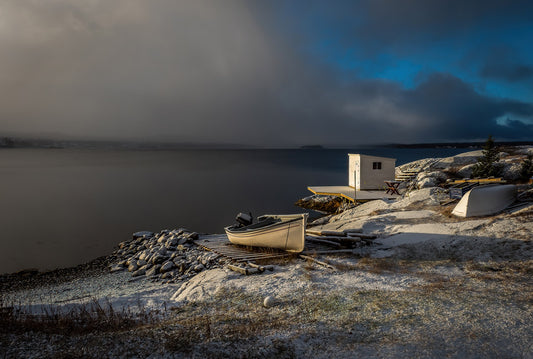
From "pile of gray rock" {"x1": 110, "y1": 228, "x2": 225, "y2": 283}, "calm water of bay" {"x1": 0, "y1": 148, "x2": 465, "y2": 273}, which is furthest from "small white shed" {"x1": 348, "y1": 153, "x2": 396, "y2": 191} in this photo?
"pile of gray rock" {"x1": 110, "y1": 228, "x2": 225, "y2": 283}

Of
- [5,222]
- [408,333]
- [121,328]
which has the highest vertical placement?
[408,333]

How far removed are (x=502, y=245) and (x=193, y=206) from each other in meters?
35.1

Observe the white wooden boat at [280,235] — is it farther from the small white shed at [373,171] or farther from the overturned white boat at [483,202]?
the small white shed at [373,171]

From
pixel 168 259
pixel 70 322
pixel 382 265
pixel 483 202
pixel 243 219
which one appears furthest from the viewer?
pixel 243 219

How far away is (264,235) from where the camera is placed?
1436 centimetres

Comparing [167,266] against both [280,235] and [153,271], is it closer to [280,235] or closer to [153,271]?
[153,271]

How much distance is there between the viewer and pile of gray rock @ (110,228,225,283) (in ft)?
45.8

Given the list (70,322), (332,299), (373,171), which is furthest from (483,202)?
(70,322)

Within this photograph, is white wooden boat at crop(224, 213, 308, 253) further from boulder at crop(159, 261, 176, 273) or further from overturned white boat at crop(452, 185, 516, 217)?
overturned white boat at crop(452, 185, 516, 217)

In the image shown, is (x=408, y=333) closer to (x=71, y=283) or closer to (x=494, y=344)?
(x=494, y=344)

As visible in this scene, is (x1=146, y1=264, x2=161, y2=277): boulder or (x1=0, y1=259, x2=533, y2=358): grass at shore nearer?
(x1=0, y1=259, x2=533, y2=358): grass at shore

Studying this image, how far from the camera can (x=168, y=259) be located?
16031 mm

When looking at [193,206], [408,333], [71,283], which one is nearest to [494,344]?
[408,333]

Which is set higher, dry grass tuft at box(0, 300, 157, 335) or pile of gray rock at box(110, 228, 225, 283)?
dry grass tuft at box(0, 300, 157, 335)
